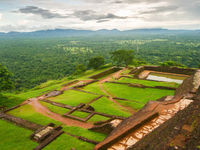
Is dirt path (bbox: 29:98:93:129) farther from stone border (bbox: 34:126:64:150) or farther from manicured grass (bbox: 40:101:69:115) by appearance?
stone border (bbox: 34:126:64:150)

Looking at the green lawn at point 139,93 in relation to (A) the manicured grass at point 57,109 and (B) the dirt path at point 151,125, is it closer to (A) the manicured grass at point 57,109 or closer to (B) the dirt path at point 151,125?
(B) the dirt path at point 151,125

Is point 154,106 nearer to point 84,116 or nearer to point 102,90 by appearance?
point 84,116

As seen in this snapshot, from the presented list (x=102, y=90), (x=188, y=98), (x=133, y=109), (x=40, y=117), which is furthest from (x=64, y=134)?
(x=102, y=90)

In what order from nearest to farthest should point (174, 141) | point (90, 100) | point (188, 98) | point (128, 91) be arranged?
1. point (174, 141)
2. point (188, 98)
3. point (90, 100)
4. point (128, 91)

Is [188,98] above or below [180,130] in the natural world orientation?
below

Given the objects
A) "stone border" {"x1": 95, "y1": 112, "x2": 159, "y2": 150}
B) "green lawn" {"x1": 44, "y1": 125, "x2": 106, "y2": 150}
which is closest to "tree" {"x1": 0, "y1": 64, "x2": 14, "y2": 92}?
"green lawn" {"x1": 44, "y1": 125, "x2": 106, "y2": 150}

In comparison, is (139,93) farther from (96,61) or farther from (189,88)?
(96,61)

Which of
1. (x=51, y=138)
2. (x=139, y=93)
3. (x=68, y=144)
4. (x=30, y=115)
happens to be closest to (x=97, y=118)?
(x=68, y=144)
